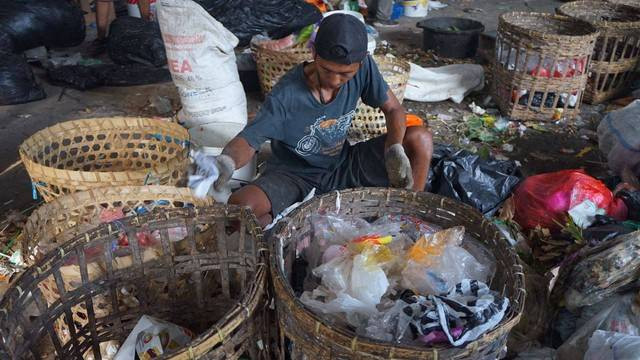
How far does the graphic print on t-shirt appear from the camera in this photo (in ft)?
7.17

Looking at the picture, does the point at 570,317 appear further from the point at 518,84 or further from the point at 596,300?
the point at 518,84

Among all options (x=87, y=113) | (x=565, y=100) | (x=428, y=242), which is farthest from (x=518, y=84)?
(x=87, y=113)

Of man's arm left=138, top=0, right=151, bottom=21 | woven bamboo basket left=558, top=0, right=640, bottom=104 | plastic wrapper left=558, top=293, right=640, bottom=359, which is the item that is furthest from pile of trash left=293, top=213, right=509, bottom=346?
man's arm left=138, top=0, right=151, bottom=21

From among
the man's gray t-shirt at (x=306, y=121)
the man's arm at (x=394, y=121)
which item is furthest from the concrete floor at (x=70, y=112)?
the man's gray t-shirt at (x=306, y=121)

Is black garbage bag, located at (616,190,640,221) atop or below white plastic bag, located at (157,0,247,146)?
below

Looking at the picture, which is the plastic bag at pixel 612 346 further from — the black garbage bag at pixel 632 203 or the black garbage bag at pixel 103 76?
the black garbage bag at pixel 103 76

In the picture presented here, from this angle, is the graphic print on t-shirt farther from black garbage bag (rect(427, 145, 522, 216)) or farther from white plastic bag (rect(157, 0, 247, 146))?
white plastic bag (rect(157, 0, 247, 146))

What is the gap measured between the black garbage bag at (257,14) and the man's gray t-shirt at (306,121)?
2215 mm

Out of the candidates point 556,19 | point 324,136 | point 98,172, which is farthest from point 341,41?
point 556,19

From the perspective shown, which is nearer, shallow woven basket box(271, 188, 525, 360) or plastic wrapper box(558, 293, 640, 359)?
shallow woven basket box(271, 188, 525, 360)

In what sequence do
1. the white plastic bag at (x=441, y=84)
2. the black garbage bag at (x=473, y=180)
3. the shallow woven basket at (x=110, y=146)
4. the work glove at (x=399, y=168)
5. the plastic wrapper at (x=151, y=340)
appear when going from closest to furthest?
the plastic wrapper at (x=151, y=340) → the work glove at (x=399, y=168) → the shallow woven basket at (x=110, y=146) → the black garbage bag at (x=473, y=180) → the white plastic bag at (x=441, y=84)

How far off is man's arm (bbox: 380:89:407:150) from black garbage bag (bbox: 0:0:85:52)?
10.3 feet

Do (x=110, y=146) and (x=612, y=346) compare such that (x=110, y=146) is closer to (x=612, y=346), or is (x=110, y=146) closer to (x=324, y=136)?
(x=324, y=136)

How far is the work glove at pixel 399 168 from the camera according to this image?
201cm
